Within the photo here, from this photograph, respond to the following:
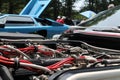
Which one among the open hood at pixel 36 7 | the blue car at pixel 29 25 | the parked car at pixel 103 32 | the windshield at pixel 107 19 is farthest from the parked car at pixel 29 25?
the parked car at pixel 103 32

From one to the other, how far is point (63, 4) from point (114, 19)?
1540 inches

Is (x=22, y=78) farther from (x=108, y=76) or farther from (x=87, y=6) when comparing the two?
(x=87, y=6)

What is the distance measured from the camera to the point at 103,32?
161 inches

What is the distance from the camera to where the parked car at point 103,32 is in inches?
152

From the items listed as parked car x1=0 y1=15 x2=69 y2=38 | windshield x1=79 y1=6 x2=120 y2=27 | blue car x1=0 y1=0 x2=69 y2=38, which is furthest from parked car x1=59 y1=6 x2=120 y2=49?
parked car x1=0 y1=15 x2=69 y2=38

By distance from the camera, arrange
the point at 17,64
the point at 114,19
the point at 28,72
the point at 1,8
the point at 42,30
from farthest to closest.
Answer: the point at 1,8, the point at 42,30, the point at 114,19, the point at 28,72, the point at 17,64

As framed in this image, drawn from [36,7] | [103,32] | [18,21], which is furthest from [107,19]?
[36,7]

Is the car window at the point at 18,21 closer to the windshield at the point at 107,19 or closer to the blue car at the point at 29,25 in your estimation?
the blue car at the point at 29,25

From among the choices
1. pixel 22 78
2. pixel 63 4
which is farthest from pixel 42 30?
pixel 63 4

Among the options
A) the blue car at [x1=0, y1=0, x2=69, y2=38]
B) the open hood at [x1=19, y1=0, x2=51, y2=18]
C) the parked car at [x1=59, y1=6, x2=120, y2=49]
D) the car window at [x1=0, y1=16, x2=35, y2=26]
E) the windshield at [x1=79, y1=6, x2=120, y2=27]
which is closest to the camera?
the parked car at [x1=59, y1=6, x2=120, y2=49]

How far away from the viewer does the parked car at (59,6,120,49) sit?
3854 mm

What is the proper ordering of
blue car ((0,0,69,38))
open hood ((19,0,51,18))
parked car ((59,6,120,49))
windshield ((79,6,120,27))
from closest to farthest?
parked car ((59,6,120,49))
windshield ((79,6,120,27))
blue car ((0,0,69,38))
open hood ((19,0,51,18))

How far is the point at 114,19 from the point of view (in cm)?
474

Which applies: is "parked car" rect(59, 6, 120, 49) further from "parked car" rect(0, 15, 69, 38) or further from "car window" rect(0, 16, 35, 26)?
"car window" rect(0, 16, 35, 26)
